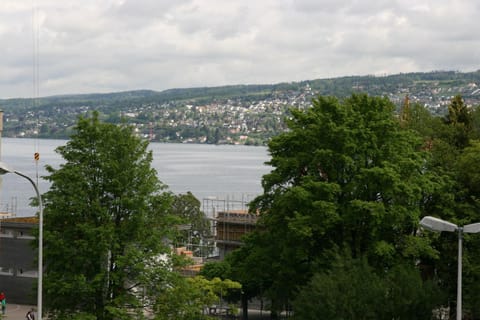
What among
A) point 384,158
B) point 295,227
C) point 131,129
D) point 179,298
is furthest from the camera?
point 384,158

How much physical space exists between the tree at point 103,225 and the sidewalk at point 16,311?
16349 mm

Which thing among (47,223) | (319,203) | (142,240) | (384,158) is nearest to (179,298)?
(142,240)

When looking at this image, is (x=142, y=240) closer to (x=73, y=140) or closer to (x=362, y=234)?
(x=73, y=140)

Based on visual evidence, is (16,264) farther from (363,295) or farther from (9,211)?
(9,211)

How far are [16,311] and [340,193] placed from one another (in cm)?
2149

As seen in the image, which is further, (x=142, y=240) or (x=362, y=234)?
(x=362, y=234)

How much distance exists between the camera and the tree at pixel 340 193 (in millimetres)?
38375

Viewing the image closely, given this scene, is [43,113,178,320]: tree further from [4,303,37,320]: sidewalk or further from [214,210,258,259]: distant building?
[214,210,258,259]: distant building

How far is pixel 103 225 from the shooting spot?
32312 mm

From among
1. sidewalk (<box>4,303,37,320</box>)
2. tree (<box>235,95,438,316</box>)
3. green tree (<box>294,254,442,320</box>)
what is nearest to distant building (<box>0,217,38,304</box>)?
sidewalk (<box>4,303,37,320</box>)

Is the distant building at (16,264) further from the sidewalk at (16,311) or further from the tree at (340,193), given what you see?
the tree at (340,193)

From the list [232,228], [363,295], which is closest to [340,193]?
[363,295]

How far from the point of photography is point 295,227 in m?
37.9

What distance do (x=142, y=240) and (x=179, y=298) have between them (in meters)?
2.44
